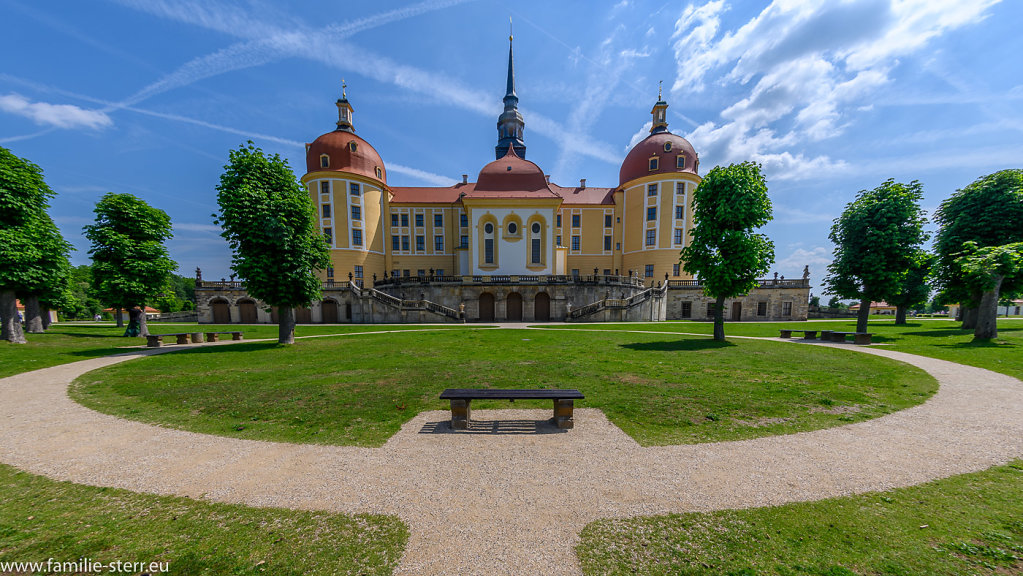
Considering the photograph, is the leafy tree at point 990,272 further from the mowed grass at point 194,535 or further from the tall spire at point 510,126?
the tall spire at point 510,126

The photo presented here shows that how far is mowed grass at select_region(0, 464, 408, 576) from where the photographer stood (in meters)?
2.86

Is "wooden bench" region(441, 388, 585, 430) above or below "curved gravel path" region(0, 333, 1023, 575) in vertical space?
above

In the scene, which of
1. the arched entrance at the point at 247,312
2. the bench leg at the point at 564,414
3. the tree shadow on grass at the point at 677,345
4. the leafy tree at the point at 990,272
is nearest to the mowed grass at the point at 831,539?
the bench leg at the point at 564,414

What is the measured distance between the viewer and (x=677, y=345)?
51.7 ft

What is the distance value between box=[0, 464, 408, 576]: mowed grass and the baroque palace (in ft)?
87.0

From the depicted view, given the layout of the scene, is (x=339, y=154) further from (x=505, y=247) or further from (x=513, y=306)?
(x=513, y=306)

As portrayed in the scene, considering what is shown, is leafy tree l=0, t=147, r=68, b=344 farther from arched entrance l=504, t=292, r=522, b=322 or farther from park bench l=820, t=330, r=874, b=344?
park bench l=820, t=330, r=874, b=344

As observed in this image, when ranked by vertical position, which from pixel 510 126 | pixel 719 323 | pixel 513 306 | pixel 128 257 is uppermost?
pixel 510 126

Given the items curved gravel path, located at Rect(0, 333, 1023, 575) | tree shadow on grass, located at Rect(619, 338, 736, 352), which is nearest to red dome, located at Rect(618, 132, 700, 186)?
tree shadow on grass, located at Rect(619, 338, 736, 352)

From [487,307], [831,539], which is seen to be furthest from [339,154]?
[831,539]

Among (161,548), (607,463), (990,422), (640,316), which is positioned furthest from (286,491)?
(640,316)

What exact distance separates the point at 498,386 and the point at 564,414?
8.58 ft

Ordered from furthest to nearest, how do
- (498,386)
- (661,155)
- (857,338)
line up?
(661,155), (857,338), (498,386)

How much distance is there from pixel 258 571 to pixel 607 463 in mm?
4135
